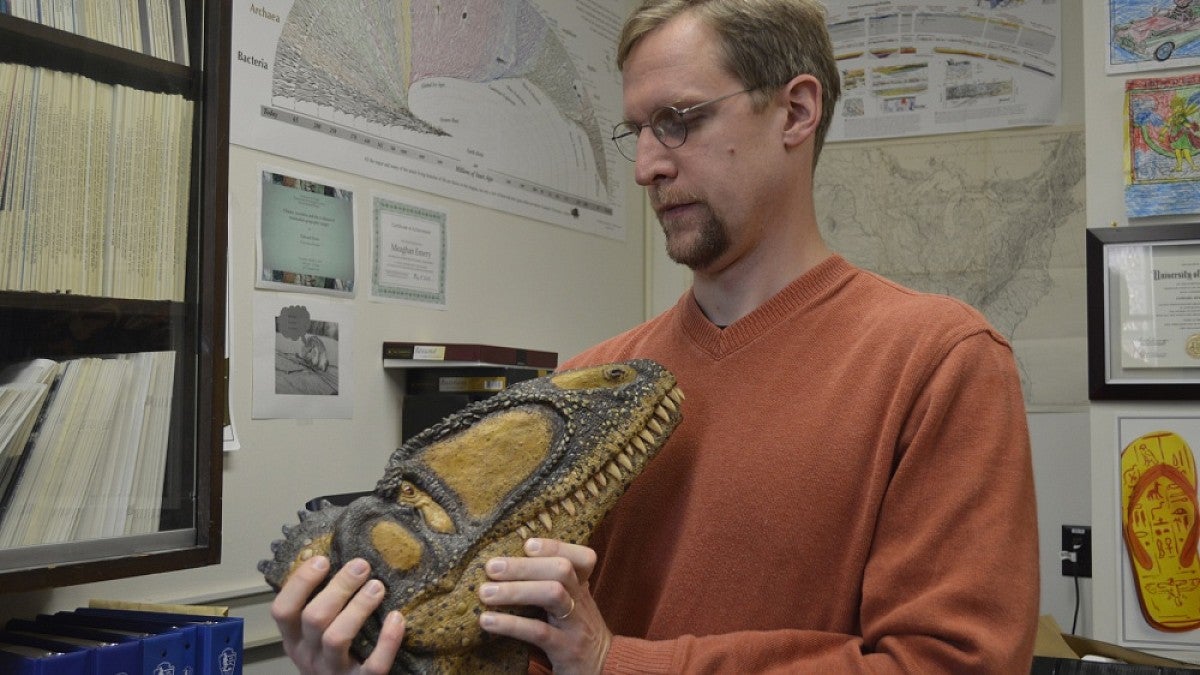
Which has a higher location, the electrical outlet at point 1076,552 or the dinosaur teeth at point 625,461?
the dinosaur teeth at point 625,461

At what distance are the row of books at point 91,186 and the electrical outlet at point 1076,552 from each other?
2.58m

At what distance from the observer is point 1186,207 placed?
6.94 feet

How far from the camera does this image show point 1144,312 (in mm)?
2170

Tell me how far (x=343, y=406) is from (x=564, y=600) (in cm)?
150

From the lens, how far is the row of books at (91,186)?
143 centimetres

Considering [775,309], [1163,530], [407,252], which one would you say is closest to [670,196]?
[775,309]

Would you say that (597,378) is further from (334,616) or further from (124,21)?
(124,21)

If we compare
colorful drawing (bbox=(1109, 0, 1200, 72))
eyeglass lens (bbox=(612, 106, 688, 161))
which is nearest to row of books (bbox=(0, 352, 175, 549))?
eyeglass lens (bbox=(612, 106, 688, 161))

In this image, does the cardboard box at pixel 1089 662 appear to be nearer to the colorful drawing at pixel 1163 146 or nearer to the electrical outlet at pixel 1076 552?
the electrical outlet at pixel 1076 552

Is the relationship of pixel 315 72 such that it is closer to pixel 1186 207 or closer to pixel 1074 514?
pixel 1186 207

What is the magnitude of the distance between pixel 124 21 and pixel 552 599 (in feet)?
3.97

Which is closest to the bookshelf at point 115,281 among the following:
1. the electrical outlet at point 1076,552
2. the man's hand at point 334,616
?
the man's hand at point 334,616

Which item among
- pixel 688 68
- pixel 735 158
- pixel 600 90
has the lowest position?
pixel 735 158

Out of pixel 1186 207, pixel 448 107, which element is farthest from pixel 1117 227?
pixel 448 107
